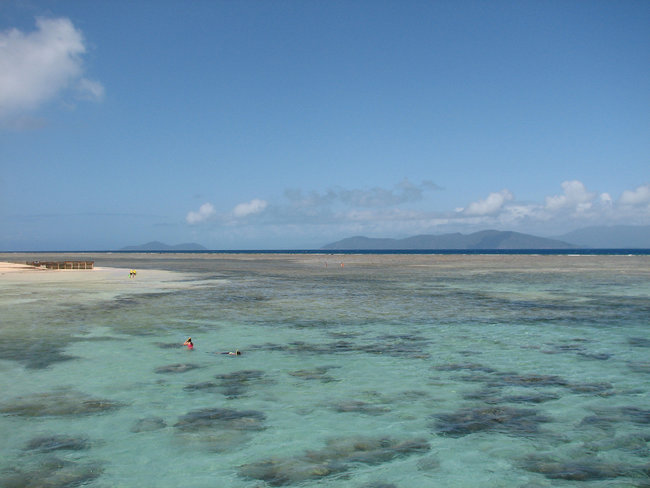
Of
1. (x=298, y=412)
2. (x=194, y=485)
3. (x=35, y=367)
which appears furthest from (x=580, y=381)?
(x=35, y=367)

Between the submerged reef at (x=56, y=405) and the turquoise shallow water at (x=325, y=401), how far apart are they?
0.04 m

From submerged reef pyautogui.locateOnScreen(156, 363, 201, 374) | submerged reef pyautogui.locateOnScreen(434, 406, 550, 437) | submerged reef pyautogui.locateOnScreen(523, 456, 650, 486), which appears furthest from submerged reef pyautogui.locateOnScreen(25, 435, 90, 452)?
submerged reef pyautogui.locateOnScreen(523, 456, 650, 486)

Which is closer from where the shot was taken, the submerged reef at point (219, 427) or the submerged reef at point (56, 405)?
the submerged reef at point (219, 427)

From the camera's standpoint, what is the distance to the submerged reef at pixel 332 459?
7395mm

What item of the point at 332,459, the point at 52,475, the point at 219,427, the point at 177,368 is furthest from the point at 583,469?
the point at 177,368

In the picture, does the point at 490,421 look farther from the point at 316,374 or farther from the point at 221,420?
the point at 221,420

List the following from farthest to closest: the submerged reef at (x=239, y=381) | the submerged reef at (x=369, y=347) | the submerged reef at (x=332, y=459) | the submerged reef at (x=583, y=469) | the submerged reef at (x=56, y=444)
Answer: the submerged reef at (x=369, y=347) < the submerged reef at (x=239, y=381) < the submerged reef at (x=56, y=444) < the submerged reef at (x=332, y=459) < the submerged reef at (x=583, y=469)

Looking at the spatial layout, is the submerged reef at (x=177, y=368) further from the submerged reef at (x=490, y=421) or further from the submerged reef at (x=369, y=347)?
the submerged reef at (x=490, y=421)

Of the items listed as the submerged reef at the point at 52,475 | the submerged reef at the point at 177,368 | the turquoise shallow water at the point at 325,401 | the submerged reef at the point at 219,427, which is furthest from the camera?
the submerged reef at the point at 177,368

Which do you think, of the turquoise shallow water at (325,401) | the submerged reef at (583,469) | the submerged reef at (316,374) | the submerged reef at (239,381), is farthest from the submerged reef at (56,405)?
the submerged reef at (583,469)

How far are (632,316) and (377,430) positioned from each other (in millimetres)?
18396

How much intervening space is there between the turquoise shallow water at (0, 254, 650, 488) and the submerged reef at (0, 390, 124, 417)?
4 centimetres

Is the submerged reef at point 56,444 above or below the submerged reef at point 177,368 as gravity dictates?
below

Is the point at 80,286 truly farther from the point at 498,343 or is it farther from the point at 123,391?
the point at 498,343
